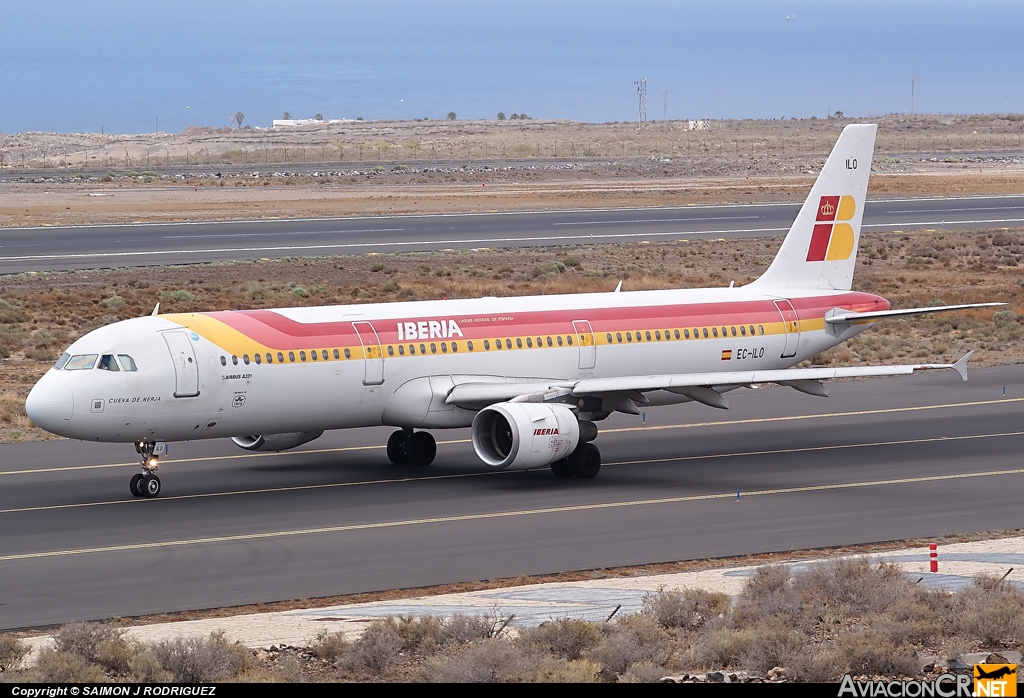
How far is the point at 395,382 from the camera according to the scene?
31531 mm

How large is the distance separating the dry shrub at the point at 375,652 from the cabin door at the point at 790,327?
840 inches

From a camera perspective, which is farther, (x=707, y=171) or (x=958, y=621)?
(x=707, y=171)

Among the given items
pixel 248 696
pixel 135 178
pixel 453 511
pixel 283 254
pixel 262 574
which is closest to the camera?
pixel 248 696

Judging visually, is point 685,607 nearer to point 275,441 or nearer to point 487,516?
point 487,516

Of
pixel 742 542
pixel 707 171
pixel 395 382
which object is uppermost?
pixel 707 171

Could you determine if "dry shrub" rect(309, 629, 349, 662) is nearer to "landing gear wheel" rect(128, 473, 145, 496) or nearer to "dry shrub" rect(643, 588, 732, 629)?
"dry shrub" rect(643, 588, 732, 629)

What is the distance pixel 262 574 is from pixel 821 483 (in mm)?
12725

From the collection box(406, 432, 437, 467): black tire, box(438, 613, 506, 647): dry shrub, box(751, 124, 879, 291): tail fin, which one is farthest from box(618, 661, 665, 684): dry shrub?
box(751, 124, 879, 291): tail fin

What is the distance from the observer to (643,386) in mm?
31141

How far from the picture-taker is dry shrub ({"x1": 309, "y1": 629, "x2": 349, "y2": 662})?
55.7 ft

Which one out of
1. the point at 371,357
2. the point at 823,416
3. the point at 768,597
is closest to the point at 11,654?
the point at 768,597

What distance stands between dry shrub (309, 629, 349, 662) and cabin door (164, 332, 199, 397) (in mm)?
12473

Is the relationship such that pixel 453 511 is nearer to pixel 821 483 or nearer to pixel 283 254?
pixel 821 483

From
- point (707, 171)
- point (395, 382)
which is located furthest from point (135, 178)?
point (395, 382)
